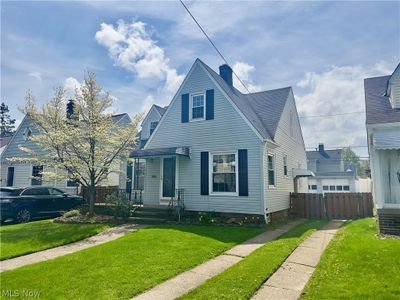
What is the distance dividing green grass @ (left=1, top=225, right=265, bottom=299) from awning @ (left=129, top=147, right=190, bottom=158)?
466 centimetres

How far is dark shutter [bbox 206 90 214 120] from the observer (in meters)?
13.1

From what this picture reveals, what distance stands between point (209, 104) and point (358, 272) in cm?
963

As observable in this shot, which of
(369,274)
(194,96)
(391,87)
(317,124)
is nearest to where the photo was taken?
(369,274)

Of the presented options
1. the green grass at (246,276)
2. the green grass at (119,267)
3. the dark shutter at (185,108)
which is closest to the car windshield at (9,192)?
the green grass at (119,267)

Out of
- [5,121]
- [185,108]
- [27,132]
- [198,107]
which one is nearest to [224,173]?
[198,107]

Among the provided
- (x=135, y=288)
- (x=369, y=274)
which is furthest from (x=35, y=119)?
(x=369, y=274)

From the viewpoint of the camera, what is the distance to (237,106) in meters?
12.5

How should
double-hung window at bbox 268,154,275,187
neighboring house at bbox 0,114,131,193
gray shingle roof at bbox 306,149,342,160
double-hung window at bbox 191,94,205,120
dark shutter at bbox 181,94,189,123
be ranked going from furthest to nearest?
gray shingle roof at bbox 306,149,342,160 → neighboring house at bbox 0,114,131,193 → dark shutter at bbox 181,94,189,123 → double-hung window at bbox 191,94,205,120 → double-hung window at bbox 268,154,275,187

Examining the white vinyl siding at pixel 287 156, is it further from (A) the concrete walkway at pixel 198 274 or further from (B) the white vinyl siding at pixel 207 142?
(A) the concrete walkway at pixel 198 274

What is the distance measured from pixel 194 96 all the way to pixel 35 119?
9619mm

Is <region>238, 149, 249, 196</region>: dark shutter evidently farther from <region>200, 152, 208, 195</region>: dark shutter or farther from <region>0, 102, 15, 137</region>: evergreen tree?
<region>0, 102, 15, 137</region>: evergreen tree

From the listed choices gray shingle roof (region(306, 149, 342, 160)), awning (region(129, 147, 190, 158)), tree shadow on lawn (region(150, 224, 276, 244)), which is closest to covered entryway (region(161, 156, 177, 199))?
awning (region(129, 147, 190, 158))

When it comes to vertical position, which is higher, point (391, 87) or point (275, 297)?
point (391, 87)

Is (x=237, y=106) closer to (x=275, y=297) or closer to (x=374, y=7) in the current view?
(x=374, y=7)
